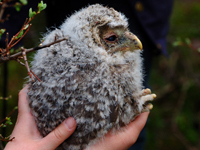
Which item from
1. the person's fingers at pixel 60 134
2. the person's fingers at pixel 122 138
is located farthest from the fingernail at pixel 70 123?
the person's fingers at pixel 122 138

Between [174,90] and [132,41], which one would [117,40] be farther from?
[174,90]

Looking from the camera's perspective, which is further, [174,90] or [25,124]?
[174,90]

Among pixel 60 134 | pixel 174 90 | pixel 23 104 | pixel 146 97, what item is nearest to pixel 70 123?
A: pixel 60 134

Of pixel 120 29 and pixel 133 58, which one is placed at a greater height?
pixel 120 29

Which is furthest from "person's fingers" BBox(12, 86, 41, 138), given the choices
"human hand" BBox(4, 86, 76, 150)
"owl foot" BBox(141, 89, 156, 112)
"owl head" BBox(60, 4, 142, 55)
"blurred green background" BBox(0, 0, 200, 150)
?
"blurred green background" BBox(0, 0, 200, 150)

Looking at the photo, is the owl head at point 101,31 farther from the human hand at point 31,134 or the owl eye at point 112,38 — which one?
the human hand at point 31,134

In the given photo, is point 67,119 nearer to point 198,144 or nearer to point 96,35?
point 96,35

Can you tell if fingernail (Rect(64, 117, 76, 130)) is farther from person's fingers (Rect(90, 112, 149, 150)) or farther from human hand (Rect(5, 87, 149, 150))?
person's fingers (Rect(90, 112, 149, 150))

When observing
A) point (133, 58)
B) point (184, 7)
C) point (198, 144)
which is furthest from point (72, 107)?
point (184, 7)
